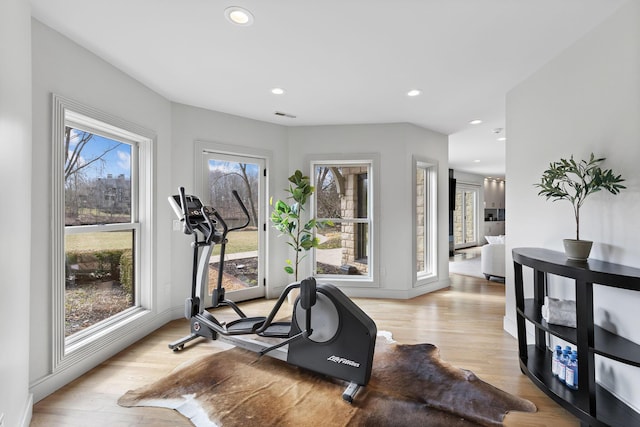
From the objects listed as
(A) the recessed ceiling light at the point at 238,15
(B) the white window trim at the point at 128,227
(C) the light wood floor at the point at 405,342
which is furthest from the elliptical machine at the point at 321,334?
(A) the recessed ceiling light at the point at 238,15

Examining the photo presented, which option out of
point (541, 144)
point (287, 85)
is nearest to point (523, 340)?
point (541, 144)

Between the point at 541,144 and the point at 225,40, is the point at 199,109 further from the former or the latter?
the point at 541,144

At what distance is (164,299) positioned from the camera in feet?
11.0

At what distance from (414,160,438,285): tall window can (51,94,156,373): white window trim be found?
364 centimetres

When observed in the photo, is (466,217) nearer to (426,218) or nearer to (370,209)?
(426,218)

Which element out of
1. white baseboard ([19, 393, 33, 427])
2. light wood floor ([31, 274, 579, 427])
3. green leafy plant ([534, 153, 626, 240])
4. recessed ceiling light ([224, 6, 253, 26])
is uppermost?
recessed ceiling light ([224, 6, 253, 26])

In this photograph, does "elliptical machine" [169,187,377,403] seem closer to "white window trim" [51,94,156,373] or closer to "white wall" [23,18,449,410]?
"white window trim" [51,94,156,373]

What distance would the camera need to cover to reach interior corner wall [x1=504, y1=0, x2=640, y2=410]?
1808mm

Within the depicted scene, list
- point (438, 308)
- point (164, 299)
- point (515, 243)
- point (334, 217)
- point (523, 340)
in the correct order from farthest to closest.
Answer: point (334, 217) → point (438, 308) → point (164, 299) → point (515, 243) → point (523, 340)

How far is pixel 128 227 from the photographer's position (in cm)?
296

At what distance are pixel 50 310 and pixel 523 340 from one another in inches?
132

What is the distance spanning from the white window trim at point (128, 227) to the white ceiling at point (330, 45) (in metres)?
0.52

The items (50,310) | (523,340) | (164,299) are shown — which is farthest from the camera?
(164,299)

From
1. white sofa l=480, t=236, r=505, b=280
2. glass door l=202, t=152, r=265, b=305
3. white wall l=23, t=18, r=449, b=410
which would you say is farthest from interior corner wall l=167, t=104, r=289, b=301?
white sofa l=480, t=236, r=505, b=280
